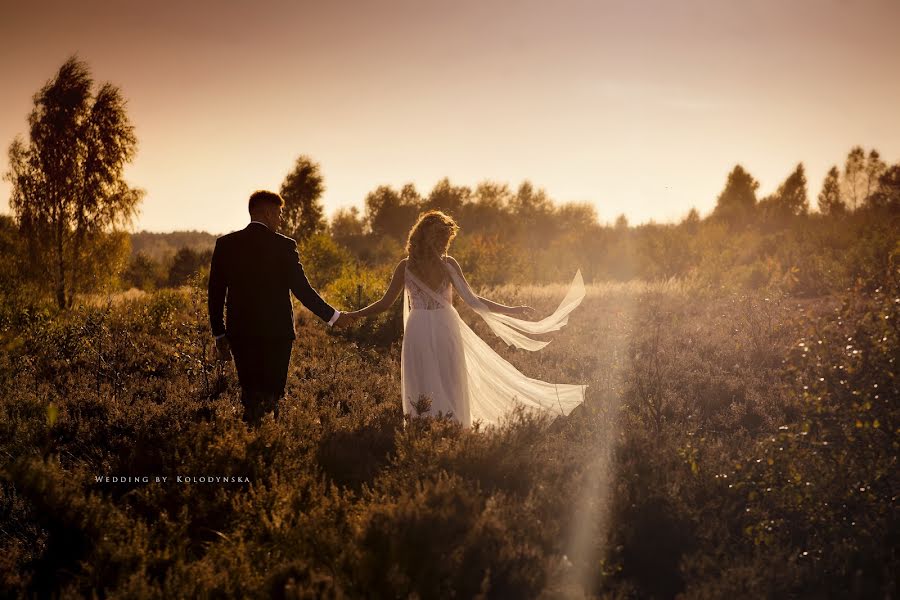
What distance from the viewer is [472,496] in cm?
363

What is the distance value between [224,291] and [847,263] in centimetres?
1485

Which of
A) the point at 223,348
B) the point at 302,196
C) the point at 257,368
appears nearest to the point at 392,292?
the point at 257,368

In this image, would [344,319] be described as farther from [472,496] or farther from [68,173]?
[68,173]

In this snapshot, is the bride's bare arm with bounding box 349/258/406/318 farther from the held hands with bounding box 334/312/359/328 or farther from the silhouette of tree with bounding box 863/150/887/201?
the silhouette of tree with bounding box 863/150/887/201

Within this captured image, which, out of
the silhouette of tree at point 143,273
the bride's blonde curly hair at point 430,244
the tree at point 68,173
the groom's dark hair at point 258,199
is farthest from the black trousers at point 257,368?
the silhouette of tree at point 143,273

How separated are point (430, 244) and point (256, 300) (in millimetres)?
1855

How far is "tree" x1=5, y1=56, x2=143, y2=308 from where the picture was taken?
17.0 meters

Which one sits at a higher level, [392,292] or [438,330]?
[392,292]

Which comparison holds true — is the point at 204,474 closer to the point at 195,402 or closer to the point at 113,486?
the point at 113,486

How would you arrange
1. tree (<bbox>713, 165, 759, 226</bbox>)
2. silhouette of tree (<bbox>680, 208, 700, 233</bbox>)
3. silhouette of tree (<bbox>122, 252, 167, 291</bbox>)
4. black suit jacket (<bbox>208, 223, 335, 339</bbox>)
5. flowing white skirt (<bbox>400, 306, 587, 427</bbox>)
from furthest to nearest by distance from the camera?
tree (<bbox>713, 165, 759, 226</bbox>), silhouette of tree (<bbox>122, 252, 167, 291</bbox>), silhouette of tree (<bbox>680, 208, 700, 233</bbox>), flowing white skirt (<bbox>400, 306, 587, 427</bbox>), black suit jacket (<bbox>208, 223, 335, 339</bbox>)

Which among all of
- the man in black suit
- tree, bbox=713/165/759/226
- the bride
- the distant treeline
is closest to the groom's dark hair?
the man in black suit

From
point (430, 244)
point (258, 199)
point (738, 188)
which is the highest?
point (738, 188)

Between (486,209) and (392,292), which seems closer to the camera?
(392,292)

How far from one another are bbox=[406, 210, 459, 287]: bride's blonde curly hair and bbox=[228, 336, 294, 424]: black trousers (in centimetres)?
163
